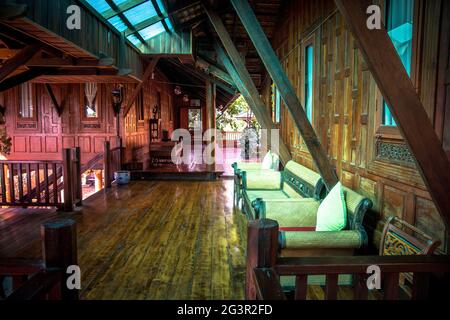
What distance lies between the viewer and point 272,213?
3494mm

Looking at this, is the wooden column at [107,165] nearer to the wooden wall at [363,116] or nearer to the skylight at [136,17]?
the skylight at [136,17]

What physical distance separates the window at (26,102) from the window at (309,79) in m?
7.84

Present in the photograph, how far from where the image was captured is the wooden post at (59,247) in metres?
1.44

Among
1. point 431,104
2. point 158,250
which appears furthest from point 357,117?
point 158,250

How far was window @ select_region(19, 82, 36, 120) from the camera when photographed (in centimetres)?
956

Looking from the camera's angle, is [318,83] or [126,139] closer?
[318,83]

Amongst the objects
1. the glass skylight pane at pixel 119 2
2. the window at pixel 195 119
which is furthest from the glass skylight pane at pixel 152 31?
the window at pixel 195 119

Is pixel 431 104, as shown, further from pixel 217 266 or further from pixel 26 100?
pixel 26 100

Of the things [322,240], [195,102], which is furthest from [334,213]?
[195,102]

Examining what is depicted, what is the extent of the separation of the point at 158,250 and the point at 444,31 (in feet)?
11.1

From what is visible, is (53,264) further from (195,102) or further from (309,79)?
(195,102)

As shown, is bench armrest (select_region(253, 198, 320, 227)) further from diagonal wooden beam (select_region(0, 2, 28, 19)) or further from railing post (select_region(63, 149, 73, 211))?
railing post (select_region(63, 149, 73, 211))
